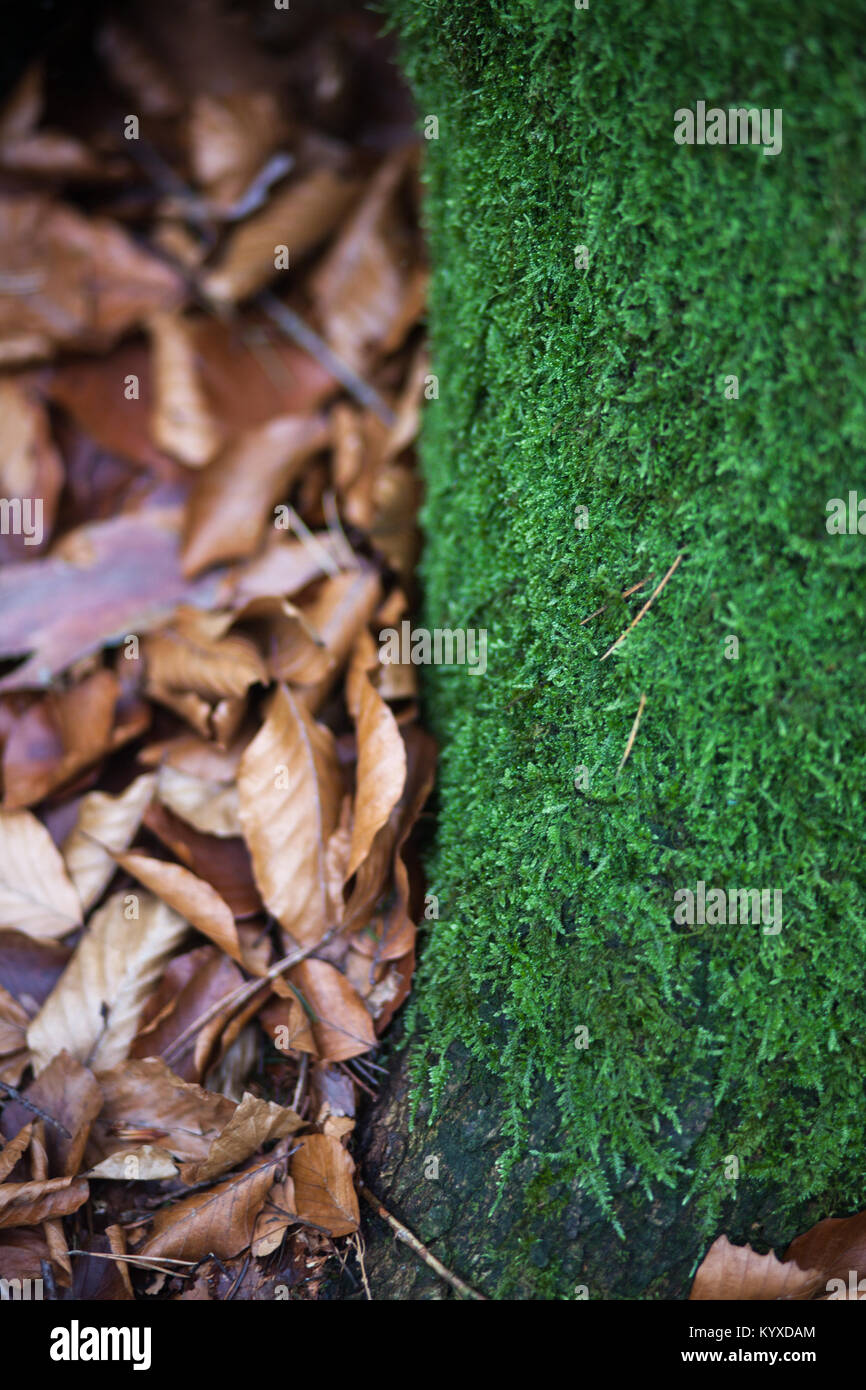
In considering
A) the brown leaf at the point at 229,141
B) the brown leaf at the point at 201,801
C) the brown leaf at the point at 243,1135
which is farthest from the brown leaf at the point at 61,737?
the brown leaf at the point at 229,141

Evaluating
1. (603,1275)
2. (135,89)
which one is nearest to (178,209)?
(135,89)

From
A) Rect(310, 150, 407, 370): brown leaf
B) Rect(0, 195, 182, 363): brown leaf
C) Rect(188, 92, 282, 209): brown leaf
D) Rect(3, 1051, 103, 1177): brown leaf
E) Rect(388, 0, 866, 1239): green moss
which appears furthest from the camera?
Rect(188, 92, 282, 209): brown leaf

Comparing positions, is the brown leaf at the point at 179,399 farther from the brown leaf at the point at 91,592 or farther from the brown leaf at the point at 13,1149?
the brown leaf at the point at 13,1149

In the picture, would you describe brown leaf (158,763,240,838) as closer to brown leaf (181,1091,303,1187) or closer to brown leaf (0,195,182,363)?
brown leaf (181,1091,303,1187)

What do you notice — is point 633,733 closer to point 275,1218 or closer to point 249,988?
point 249,988

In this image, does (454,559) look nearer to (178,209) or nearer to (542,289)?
(542,289)

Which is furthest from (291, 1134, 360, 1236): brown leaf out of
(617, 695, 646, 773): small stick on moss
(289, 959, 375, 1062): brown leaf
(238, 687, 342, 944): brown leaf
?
(617, 695, 646, 773): small stick on moss

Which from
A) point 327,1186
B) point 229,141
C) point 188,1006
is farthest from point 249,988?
point 229,141
